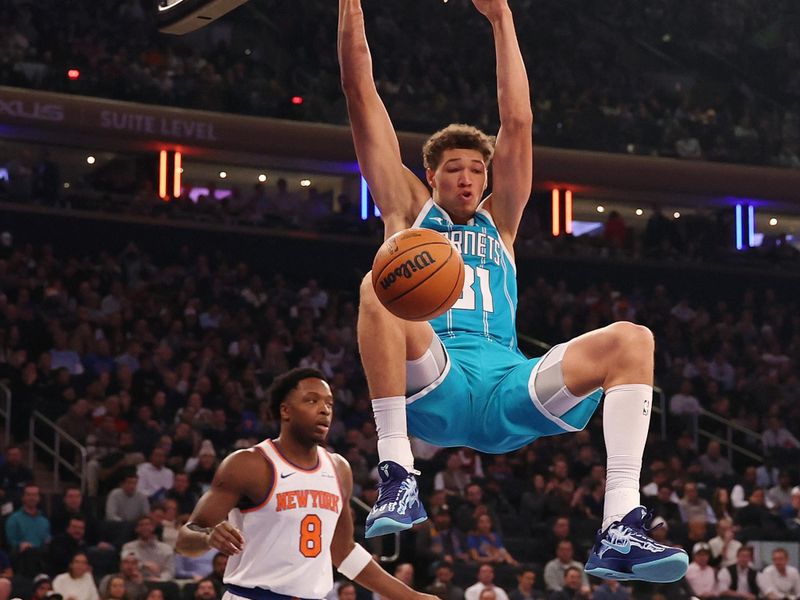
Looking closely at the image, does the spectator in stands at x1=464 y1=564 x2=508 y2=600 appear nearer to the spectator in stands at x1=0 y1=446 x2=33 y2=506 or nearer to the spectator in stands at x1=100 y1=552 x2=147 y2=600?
the spectator in stands at x1=100 y1=552 x2=147 y2=600

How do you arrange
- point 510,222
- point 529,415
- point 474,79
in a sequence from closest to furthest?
point 529,415 < point 510,222 < point 474,79

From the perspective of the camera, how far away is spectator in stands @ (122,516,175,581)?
36.3ft

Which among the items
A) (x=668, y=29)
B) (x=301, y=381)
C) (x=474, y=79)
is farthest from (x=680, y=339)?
(x=301, y=381)

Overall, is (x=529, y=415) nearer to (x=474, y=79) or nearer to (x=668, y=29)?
(x=474, y=79)

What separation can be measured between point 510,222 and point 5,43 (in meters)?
15.0

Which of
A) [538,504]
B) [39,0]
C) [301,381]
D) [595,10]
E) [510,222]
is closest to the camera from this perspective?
[510,222]

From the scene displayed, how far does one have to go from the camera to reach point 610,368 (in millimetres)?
4934

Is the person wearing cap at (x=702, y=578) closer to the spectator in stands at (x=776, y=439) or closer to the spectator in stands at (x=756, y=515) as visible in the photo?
the spectator in stands at (x=756, y=515)

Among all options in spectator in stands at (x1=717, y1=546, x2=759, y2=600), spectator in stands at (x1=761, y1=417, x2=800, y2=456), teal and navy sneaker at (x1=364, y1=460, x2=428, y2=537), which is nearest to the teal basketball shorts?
teal and navy sneaker at (x1=364, y1=460, x2=428, y2=537)

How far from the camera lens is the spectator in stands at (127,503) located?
39.4ft

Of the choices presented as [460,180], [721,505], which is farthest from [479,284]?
[721,505]

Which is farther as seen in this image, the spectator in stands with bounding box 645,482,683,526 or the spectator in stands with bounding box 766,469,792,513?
the spectator in stands with bounding box 766,469,792,513

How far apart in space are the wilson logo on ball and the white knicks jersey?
198cm

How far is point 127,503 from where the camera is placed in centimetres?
1206
